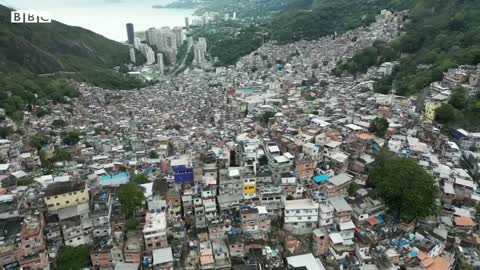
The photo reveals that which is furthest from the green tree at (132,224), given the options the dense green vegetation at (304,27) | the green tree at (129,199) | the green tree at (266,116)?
the dense green vegetation at (304,27)

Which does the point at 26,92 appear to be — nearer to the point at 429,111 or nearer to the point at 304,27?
the point at 429,111

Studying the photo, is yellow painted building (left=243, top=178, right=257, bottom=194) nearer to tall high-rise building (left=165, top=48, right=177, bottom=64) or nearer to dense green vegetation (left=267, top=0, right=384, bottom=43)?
dense green vegetation (left=267, top=0, right=384, bottom=43)

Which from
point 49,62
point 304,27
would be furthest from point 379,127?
point 49,62

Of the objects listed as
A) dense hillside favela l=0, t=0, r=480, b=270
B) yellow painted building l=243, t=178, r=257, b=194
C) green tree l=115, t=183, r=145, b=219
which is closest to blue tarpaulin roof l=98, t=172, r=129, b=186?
dense hillside favela l=0, t=0, r=480, b=270

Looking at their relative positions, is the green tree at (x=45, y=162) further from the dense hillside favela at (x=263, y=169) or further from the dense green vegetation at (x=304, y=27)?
the dense green vegetation at (x=304, y=27)

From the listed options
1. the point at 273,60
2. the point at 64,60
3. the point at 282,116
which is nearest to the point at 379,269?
the point at 282,116
